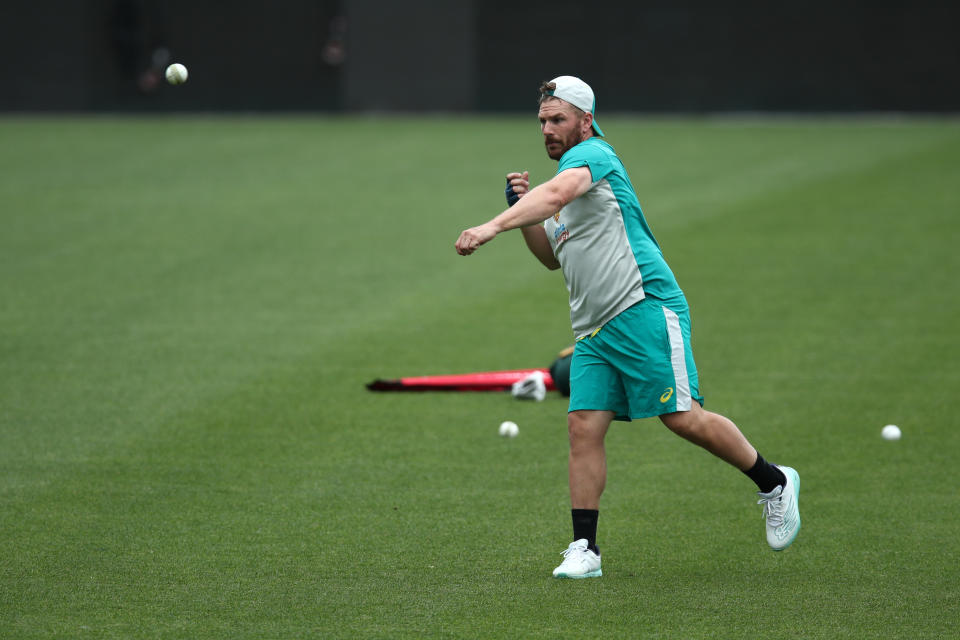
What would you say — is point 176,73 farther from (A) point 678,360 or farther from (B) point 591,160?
(A) point 678,360

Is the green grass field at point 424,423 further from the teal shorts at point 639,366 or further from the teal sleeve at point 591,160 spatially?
the teal sleeve at point 591,160

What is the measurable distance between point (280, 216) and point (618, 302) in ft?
40.5

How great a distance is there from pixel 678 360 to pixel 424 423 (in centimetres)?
313

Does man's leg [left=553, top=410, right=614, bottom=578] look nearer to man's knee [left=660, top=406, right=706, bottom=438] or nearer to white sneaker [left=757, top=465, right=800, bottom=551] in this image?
→ man's knee [left=660, top=406, right=706, bottom=438]

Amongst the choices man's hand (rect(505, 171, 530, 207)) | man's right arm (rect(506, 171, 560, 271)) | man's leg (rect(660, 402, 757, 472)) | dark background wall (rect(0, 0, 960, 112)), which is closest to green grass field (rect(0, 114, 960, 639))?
man's leg (rect(660, 402, 757, 472))

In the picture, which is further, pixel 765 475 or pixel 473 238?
pixel 765 475

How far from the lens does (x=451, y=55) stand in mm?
30484

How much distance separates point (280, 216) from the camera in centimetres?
1742

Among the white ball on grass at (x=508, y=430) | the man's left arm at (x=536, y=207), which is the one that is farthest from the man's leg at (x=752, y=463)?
the white ball on grass at (x=508, y=430)

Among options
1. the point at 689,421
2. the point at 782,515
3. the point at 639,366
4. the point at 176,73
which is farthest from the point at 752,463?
the point at 176,73

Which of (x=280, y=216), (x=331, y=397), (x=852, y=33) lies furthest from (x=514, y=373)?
(x=852, y=33)

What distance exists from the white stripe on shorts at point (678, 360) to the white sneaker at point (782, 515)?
0.66 m

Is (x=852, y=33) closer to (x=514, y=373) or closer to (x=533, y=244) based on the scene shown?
(x=514, y=373)

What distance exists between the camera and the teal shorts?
5.58 m
